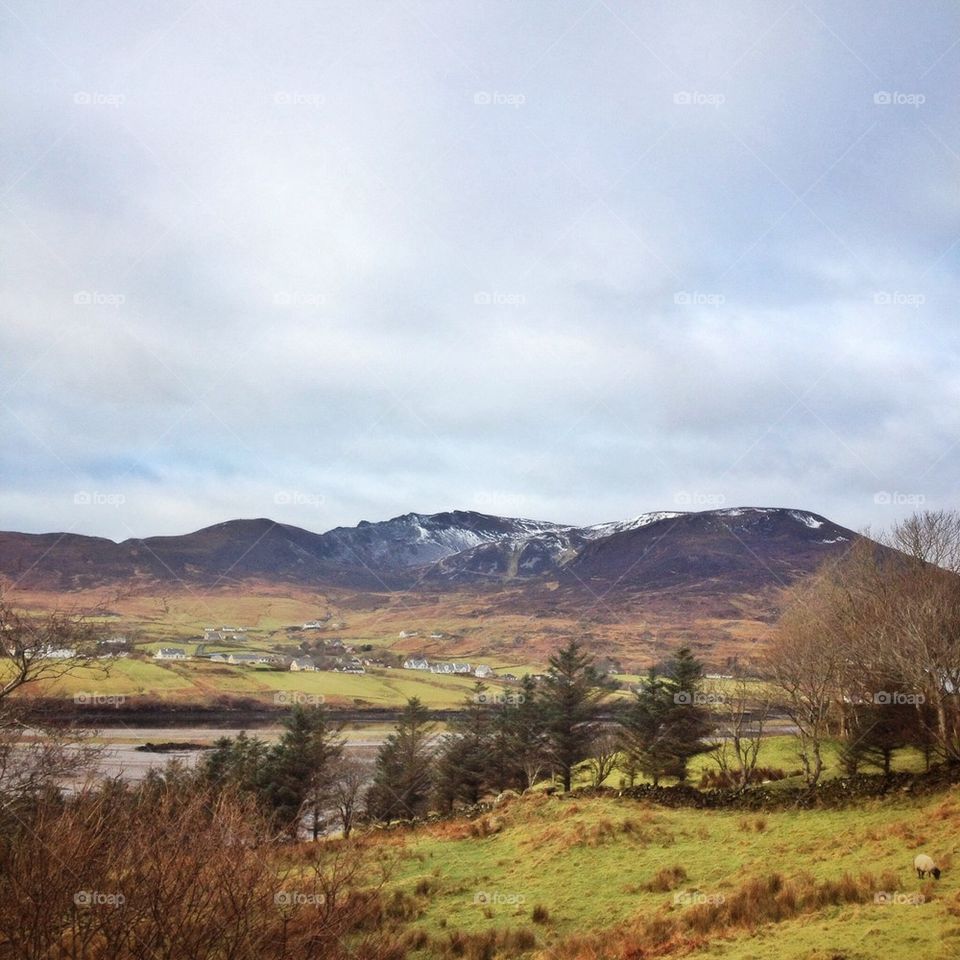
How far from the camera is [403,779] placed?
163ft

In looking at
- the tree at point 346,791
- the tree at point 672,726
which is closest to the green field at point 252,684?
the tree at point 346,791

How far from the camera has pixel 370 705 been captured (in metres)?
113

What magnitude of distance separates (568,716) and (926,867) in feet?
109

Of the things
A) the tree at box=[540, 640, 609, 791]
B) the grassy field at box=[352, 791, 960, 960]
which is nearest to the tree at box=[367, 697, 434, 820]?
the tree at box=[540, 640, 609, 791]

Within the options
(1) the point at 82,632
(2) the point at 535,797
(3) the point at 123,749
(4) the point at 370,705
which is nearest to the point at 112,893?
(1) the point at 82,632

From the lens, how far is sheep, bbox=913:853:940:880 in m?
14.2

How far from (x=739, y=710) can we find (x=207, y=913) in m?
29.6

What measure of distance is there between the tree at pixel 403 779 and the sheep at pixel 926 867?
40089mm

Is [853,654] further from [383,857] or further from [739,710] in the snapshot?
[383,857]

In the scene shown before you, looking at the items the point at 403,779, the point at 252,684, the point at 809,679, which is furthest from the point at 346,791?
the point at 252,684

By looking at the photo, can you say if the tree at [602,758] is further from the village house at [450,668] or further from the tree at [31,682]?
the village house at [450,668]

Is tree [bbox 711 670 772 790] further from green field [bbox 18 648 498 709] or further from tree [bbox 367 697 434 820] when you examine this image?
green field [bbox 18 648 498 709]

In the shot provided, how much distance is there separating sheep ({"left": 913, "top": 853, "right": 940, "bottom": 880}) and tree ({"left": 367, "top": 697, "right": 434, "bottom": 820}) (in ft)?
132

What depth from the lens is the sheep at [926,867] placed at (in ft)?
46.6
